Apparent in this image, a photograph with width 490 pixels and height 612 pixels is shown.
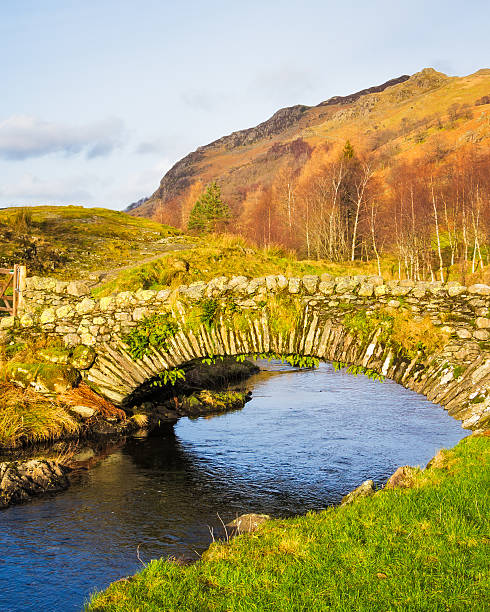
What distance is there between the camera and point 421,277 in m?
41.4

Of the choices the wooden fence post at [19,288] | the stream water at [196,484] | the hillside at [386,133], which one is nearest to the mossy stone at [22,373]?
the wooden fence post at [19,288]

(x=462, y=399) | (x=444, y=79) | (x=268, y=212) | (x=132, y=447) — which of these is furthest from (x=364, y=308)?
(x=444, y=79)

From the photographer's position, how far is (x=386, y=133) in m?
106

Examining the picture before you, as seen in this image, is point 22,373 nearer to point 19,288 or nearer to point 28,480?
point 19,288

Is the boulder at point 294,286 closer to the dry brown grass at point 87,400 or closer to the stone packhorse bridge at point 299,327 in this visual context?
the stone packhorse bridge at point 299,327

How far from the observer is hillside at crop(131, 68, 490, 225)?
80.0 m

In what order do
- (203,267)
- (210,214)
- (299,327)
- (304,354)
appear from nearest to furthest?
(299,327)
(304,354)
(203,267)
(210,214)

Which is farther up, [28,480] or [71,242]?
[71,242]

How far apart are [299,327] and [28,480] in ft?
17.3

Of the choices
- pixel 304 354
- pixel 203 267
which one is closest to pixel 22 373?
pixel 304 354

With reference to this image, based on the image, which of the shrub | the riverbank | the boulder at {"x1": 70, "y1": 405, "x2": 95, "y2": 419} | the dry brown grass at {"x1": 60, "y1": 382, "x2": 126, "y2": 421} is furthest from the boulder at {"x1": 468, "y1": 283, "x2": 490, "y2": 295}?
the boulder at {"x1": 70, "y1": 405, "x2": 95, "y2": 419}

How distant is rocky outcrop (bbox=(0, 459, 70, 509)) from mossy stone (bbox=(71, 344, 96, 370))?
2.54 m

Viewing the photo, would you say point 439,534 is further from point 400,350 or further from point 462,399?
point 400,350

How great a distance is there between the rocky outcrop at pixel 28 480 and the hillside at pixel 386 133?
67.1 metres
